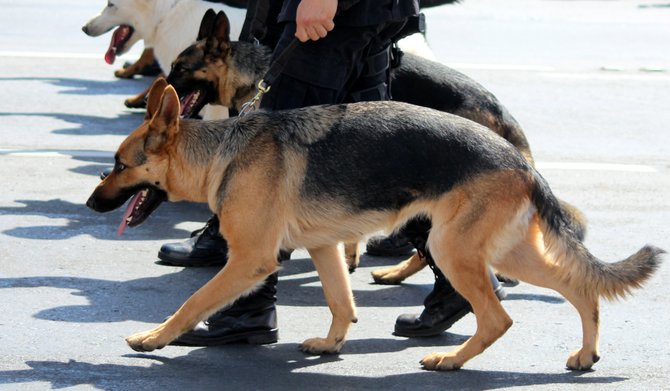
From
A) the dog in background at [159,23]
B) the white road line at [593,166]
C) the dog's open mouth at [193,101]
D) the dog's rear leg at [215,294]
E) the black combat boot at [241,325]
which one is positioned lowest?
the white road line at [593,166]

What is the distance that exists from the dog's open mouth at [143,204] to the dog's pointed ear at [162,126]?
21cm

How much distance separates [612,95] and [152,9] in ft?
15.3

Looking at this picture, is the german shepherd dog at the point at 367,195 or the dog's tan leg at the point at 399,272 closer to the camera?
the german shepherd dog at the point at 367,195

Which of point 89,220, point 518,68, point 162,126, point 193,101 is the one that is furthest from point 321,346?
point 518,68

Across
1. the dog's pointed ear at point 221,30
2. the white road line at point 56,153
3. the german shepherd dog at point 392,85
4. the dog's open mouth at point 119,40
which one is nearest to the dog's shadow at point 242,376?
the german shepherd dog at point 392,85

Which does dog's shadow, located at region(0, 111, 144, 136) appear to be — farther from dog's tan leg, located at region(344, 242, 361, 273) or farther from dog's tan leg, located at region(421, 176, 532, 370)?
dog's tan leg, located at region(421, 176, 532, 370)

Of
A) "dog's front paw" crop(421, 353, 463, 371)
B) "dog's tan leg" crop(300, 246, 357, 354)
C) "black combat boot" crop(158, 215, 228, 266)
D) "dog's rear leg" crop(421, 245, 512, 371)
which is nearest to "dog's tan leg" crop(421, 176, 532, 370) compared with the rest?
"dog's rear leg" crop(421, 245, 512, 371)

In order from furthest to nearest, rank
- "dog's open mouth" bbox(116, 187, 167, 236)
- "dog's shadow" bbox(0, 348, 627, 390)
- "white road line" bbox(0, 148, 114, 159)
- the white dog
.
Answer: "white road line" bbox(0, 148, 114, 159) < the white dog < "dog's open mouth" bbox(116, 187, 167, 236) < "dog's shadow" bbox(0, 348, 627, 390)

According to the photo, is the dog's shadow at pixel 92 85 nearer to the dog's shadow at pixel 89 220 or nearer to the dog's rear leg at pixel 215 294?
the dog's shadow at pixel 89 220

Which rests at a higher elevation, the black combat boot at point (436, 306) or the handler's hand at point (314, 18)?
the handler's hand at point (314, 18)

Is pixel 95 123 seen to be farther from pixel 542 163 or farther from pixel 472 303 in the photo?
pixel 472 303

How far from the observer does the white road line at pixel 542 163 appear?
27.7 ft

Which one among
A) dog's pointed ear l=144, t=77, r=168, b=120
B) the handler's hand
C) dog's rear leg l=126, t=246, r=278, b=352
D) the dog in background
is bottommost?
dog's rear leg l=126, t=246, r=278, b=352

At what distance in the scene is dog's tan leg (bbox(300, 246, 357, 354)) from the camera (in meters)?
5.11
